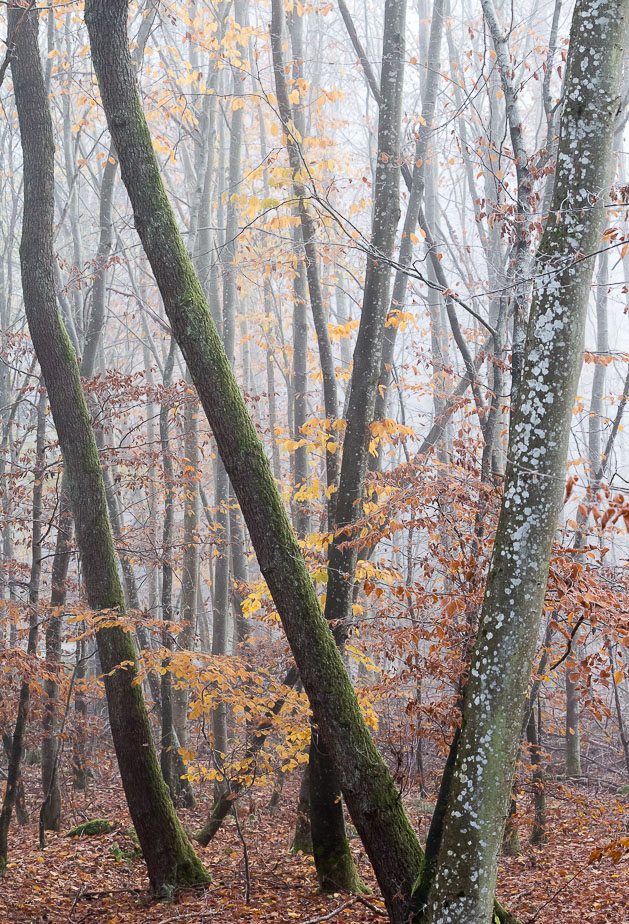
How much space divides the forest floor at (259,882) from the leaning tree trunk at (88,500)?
51 cm

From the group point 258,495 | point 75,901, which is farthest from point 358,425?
point 75,901

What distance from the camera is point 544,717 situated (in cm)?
1131

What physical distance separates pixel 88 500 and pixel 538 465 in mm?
4030

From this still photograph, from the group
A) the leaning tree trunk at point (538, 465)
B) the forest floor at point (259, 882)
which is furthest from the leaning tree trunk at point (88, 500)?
the leaning tree trunk at point (538, 465)

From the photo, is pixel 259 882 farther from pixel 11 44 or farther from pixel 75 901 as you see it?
pixel 11 44

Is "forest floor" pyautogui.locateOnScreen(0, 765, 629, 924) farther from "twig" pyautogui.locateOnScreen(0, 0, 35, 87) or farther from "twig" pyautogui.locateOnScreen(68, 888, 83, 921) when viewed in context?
"twig" pyautogui.locateOnScreen(0, 0, 35, 87)

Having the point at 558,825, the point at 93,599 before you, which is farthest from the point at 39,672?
the point at 558,825

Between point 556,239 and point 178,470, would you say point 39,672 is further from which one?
point 556,239

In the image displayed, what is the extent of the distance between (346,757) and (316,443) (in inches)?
151

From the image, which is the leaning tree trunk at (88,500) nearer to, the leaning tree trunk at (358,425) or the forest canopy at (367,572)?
the forest canopy at (367,572)

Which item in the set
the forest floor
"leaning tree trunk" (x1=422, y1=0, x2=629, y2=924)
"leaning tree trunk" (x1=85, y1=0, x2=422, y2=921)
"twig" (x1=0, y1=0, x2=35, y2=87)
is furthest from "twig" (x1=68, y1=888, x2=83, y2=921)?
"twig" (x1=0, y1=0, x2=35, y2=87)

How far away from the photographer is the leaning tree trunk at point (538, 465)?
11.9 feet

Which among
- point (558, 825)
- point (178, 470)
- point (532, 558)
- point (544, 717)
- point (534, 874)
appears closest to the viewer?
point (532, 558)

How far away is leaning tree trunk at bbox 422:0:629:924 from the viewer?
363cm
